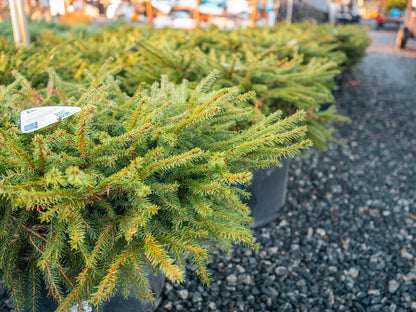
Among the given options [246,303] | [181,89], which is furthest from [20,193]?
[246,303]

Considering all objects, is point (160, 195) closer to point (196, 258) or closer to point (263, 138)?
point (196, 258)

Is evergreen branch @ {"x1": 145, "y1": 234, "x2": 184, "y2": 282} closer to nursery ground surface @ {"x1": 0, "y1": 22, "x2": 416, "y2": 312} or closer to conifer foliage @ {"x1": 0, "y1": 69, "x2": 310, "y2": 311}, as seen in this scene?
conifer foliage @ {"x1": 0, "y1": 69, "x2": 310, "y2": 311}

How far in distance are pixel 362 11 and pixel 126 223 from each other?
3506 centimetres

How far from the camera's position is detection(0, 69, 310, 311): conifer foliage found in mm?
1200

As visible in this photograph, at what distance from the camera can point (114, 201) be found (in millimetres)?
1403

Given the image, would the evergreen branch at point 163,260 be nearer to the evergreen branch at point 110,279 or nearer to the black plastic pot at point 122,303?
the evergreen branch at point 110,279

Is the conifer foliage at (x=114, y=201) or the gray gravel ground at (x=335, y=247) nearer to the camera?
the conifer foliage at (x=114, y=201)

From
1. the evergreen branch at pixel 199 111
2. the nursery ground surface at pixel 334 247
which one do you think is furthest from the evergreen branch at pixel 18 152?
the nursery ground surface at pixel 334 247

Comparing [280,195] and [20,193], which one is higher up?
[20,193]

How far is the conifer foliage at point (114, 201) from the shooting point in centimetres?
120

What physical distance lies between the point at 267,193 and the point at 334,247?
0.65 meters

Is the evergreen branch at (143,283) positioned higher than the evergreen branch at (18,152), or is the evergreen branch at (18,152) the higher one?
the evergreen branch at (18,152)

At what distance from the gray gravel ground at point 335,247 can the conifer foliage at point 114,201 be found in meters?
0.92

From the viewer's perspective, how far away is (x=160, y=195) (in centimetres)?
133
